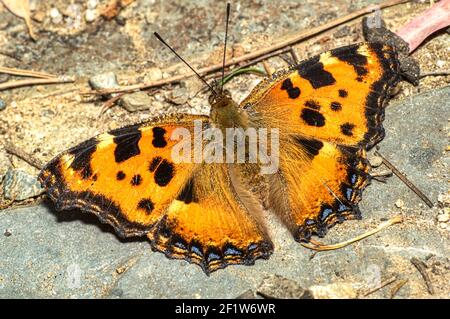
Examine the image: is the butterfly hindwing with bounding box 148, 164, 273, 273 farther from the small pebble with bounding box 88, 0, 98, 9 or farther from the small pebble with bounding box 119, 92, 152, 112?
the small pebble with bounding box 88, 0, 98, 9

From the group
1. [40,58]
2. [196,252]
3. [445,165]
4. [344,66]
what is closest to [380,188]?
[445,165]

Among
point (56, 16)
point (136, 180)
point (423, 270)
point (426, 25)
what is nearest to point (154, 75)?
point (56, 16)

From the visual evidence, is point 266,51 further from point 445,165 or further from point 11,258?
point 11,258

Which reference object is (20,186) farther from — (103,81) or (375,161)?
(375,161)

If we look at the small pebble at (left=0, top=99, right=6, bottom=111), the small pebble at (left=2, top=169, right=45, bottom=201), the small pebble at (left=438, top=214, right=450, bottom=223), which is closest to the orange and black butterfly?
the small pebble at (left=438, top=214, right=450, bottom=223)

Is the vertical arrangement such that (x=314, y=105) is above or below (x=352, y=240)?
above

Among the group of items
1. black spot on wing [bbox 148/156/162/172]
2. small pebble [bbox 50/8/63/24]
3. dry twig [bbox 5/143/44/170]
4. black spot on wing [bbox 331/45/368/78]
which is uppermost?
black spot on wing [bbox 331/45/368/78]
